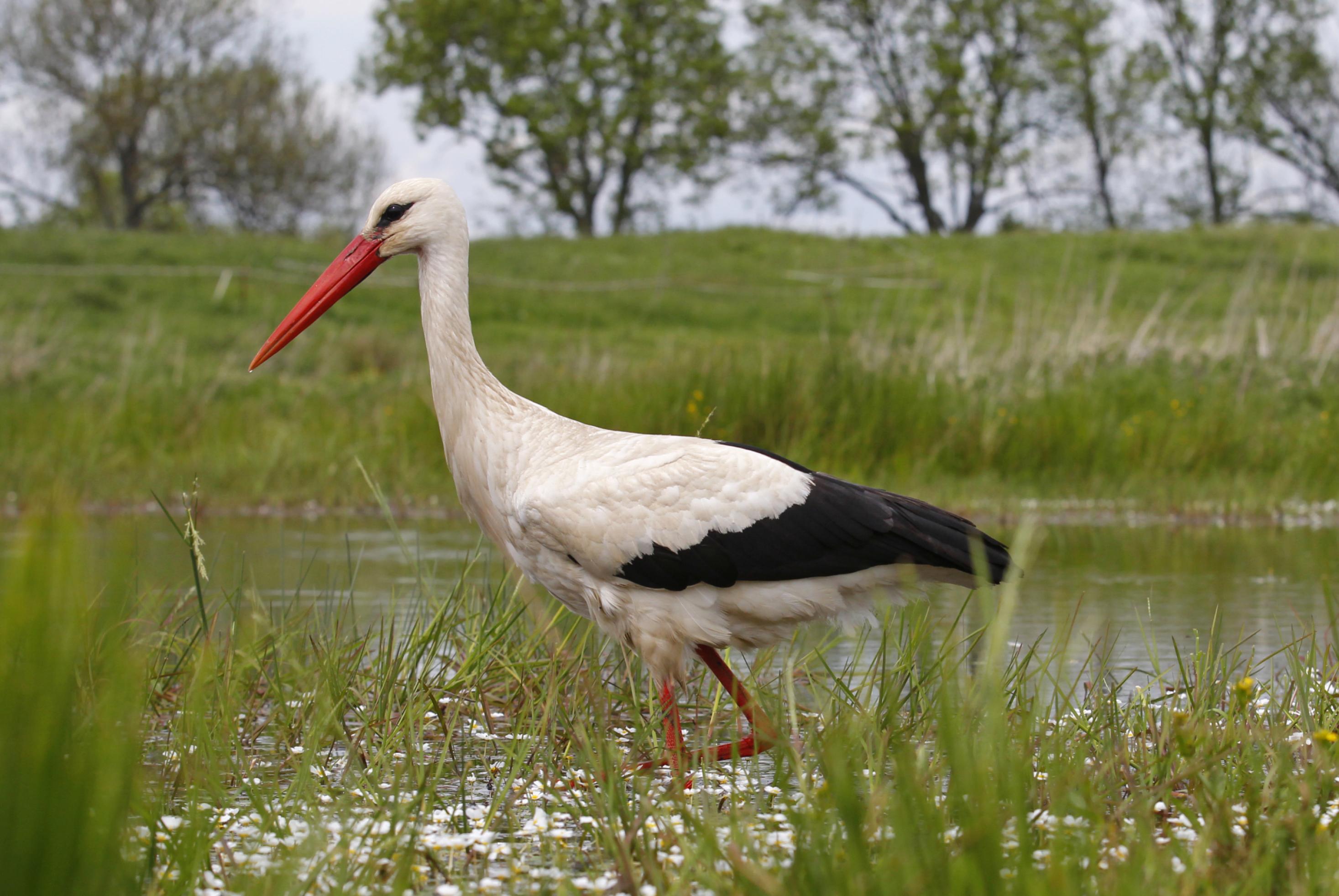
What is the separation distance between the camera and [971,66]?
137 ft

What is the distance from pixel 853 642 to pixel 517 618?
1.78 meters

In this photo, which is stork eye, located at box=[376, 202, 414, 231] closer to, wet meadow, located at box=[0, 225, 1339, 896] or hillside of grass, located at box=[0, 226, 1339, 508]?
wet meadow, located at box=[0, 225, 1339, 896]

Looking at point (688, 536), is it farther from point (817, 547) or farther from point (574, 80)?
point (574, 80)

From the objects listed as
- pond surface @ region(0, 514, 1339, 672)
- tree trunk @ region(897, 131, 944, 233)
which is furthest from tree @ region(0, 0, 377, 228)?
pond surface @ region(0, 514, 1339, 672)

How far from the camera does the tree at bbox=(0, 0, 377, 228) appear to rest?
33938 millimetres

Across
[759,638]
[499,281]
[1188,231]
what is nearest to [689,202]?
[1188,231]

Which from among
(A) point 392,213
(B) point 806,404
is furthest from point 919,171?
(A) point 392,213

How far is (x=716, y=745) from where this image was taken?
151 inches

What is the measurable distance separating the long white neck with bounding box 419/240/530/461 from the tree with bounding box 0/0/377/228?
Result: 32606 mm

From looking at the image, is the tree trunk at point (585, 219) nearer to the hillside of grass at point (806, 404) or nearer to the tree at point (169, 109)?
the tree at point (169, 109)

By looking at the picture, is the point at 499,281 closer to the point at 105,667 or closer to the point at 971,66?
the point at 105,667

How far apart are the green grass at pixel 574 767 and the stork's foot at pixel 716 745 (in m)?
0.06

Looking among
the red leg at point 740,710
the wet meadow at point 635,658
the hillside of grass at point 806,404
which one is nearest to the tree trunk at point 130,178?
the wet meadow at point 635,658

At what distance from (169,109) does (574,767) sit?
34576 mm
